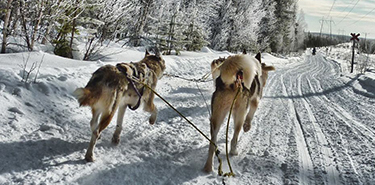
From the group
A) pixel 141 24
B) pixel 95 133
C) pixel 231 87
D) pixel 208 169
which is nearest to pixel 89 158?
pixel 95 133

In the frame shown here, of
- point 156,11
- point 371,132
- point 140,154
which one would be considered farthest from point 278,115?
point 156,11

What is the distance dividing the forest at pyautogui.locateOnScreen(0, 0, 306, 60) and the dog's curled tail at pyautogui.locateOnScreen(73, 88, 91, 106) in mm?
5039

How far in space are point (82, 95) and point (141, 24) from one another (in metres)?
17.4

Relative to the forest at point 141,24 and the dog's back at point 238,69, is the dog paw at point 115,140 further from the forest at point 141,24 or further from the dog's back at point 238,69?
the forest at point 141,24

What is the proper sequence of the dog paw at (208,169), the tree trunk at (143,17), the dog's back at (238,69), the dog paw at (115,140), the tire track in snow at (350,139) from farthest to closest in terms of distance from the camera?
1. the tree trunk at (143,17)
2. the dog paw at (115,140)
3. the tire track in snow at (350,139)
4. the dog paw at (208,169)
5. the dog's back at (238,69)

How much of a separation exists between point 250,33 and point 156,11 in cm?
1237

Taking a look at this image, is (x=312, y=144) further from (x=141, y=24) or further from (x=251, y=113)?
(x=141, y=24)

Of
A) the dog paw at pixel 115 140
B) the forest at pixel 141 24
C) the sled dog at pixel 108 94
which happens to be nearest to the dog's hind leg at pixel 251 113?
the sled dog at pixel 108 94

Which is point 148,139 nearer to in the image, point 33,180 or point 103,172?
point 103,172

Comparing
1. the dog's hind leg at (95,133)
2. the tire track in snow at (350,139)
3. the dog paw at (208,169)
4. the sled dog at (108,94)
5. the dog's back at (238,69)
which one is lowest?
the tire track in snow at (350,139)

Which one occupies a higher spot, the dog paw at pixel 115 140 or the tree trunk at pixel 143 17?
the tree trunk at pixel 143 17

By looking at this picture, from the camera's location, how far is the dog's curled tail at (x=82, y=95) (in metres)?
3.00

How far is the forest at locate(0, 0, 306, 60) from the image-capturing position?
7846 millimetres

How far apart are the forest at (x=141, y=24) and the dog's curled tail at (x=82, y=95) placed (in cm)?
504
